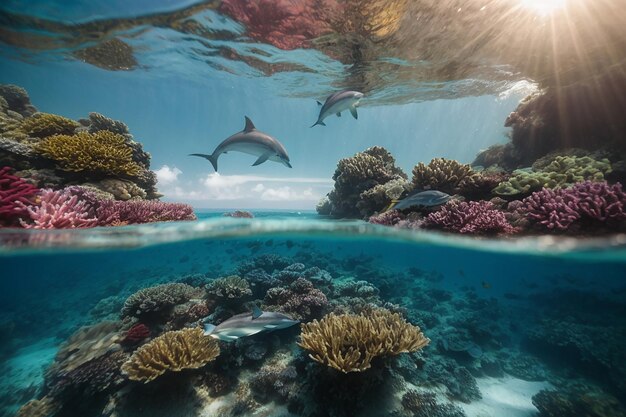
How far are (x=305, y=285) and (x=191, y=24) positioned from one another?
11072mm

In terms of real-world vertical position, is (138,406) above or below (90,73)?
below

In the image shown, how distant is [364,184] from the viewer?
33.5ft

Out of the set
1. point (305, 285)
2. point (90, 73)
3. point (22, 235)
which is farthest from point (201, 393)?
point (90, 73)

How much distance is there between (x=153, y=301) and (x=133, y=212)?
3.46 meters

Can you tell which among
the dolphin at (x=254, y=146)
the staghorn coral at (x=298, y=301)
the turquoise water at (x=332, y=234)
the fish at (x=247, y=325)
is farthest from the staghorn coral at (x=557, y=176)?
the fish at (x=247, y=325)

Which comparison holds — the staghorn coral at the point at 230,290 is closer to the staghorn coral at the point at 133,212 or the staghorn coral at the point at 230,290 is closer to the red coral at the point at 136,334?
the red coral at the point at 136,334

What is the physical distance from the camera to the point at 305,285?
9.43 m

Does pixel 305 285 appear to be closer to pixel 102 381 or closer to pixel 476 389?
pixel 102 381

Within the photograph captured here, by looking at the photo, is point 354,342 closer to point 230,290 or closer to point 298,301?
point 298,301

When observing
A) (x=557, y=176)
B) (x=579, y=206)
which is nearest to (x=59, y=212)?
(x=579, y=206)

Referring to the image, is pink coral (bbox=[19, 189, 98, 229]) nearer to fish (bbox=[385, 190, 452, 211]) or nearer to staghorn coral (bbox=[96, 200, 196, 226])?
staghorn coral (bbox=[96, 200, 196, 226])

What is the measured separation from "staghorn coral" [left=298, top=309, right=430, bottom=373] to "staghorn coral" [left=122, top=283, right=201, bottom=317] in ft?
17.9

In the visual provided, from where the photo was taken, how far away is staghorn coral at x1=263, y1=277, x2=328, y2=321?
8.43 m

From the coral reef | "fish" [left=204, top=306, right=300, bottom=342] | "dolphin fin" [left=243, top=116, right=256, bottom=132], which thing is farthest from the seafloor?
"dolphin fin" [left=243, top=116, right=256, bottom=132]
